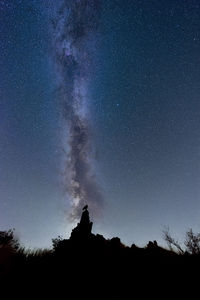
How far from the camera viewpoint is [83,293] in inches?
388

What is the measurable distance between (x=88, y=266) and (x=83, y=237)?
796 centimetres

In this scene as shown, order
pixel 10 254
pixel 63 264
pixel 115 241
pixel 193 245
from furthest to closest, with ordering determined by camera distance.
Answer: pixel 193 245 < pixel 115 241 < pixel 63 264 < pixel 10 254

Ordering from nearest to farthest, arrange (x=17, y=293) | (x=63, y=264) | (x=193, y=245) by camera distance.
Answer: (x=17, y=293)
(x=63, y=264)
(x=193, y=245)

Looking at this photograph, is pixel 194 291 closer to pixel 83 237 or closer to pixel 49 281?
pixel 49 281

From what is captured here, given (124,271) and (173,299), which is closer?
(173,299)

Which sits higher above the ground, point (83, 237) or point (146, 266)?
point (83, 237)

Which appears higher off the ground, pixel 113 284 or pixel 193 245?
pixel 193 245

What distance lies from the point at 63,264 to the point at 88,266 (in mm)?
2169

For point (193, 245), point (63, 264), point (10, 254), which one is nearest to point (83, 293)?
point (63, 264)

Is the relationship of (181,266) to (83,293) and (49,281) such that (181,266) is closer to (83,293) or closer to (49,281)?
(83,293)

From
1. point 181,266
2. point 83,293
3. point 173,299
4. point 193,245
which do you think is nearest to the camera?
point 173,299

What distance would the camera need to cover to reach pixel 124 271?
39.9 feet

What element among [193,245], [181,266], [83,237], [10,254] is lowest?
[10,254]

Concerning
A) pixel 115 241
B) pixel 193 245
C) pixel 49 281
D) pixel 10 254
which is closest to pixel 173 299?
pixel 49 281
